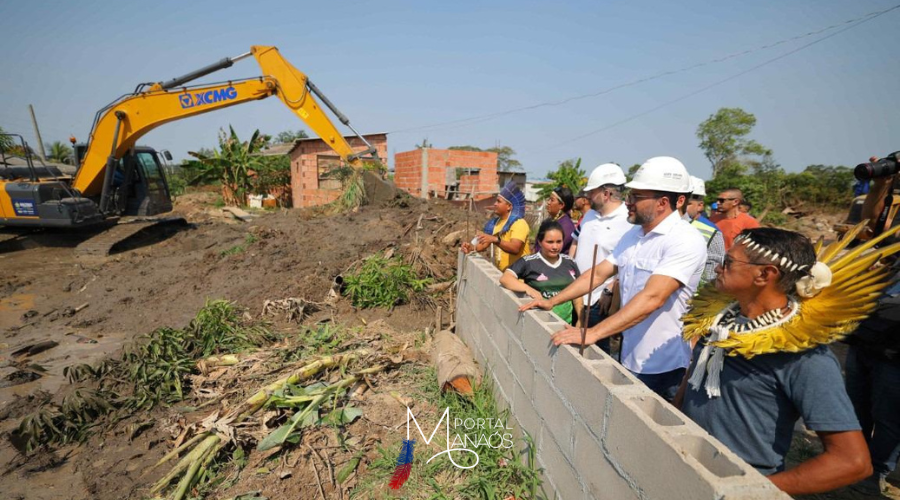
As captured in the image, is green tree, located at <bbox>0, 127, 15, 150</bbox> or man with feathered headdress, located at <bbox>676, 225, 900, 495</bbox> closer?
man with feathered headdress, located at <bbox>676, 225, 900, 495</bbox>

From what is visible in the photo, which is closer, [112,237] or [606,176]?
[606,176]

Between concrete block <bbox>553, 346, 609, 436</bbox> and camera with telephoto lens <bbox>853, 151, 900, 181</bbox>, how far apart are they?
2204 millimetres

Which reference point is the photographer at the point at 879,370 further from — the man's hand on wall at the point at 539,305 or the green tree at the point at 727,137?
the green tree at the point at 727,137

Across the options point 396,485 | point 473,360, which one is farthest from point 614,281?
point 396,485

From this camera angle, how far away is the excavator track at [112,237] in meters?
8.89

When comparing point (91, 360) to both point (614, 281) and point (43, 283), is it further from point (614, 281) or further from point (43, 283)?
point (614, 281)

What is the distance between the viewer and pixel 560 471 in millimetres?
1986

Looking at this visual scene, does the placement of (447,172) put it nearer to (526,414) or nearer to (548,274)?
(548,274)

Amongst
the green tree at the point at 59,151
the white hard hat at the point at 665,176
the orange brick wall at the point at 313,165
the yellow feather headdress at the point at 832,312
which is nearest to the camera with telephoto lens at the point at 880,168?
the white hard hat at the point at 665,176

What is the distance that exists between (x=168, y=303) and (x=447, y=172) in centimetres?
1191

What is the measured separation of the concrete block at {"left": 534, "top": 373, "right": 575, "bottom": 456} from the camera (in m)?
1.92

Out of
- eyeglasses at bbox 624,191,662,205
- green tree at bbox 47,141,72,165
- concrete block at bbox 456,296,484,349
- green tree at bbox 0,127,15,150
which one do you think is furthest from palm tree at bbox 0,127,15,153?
green tree at bbox 47,141,72,165

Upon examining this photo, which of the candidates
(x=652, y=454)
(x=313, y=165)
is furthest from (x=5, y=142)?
(x=652, y=454)

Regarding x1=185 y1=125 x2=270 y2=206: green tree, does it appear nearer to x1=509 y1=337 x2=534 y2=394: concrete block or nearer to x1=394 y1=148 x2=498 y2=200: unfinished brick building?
x1=394 y1=148 x2=498 y2=200: unfinished brick building
